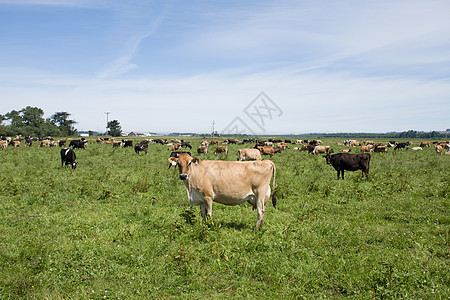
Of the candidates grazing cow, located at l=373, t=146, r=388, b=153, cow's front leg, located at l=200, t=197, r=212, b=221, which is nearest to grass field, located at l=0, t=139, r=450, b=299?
cow's front leg, located at l=200, t=197, r=212, b=221

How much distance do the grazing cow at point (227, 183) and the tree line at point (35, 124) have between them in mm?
97914

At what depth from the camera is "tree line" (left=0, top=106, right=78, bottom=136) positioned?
288 ft

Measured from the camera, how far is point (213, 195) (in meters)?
7.84

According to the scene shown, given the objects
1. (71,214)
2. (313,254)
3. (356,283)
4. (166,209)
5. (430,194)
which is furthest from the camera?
(430,194)

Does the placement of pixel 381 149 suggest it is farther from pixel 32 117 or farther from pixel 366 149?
pixel 32 117

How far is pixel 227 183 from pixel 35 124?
11557 cm

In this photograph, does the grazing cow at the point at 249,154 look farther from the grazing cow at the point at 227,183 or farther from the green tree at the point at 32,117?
the green tree at the point at 32,117

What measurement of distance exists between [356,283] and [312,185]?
311 inches

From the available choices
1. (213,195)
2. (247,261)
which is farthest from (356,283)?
(213,195)

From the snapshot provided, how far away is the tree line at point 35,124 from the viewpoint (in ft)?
288

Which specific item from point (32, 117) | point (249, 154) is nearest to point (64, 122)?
point (32, 117)

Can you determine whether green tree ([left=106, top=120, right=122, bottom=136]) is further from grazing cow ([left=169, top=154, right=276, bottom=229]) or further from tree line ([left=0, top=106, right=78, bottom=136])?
grazing cow ([left=169, top=154, right=276, bottom=229])

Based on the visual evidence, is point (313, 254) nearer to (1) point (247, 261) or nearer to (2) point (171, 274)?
(1) point (247, 261)

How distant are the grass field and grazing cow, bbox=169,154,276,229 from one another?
637 millimetres
